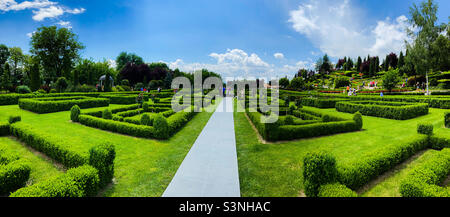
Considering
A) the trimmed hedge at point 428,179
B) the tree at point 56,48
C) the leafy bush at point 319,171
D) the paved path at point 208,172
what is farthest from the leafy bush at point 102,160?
the tree at point 56,48

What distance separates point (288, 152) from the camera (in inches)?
272

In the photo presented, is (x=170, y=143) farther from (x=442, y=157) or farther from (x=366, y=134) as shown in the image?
(x=366, y=134)

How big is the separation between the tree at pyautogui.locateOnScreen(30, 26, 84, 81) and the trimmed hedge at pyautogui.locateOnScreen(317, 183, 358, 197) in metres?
55.2

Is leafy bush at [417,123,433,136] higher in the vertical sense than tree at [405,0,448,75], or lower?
lower

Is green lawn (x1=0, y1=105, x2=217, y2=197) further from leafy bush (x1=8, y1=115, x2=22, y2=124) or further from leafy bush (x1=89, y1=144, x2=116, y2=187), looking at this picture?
leafy bush (x1=8, y1=115, x2=22, y2=124)

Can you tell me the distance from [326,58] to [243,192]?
89448 millimetres

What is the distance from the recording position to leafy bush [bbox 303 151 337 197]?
382cm

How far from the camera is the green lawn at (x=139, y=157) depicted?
14.8 ft

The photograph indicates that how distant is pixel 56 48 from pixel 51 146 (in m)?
49.7

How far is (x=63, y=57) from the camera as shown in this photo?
43938 millimetres

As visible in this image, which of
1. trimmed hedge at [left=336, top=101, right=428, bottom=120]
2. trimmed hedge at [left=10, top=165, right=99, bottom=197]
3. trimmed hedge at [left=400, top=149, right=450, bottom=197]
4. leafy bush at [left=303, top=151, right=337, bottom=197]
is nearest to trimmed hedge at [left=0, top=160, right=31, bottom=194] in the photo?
trimmed hedge at [left=10, top=165, right=99, bottom=197]

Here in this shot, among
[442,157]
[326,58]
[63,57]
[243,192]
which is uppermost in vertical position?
[326,58]

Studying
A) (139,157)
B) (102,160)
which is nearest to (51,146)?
(139,157)
